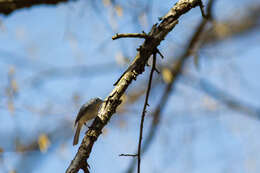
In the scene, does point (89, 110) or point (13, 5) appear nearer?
point (89, 110)

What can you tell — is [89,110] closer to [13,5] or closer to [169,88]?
[13,5]

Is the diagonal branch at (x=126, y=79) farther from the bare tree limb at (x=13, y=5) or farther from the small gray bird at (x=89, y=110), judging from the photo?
the bare tree limb at (x=13, y=5)

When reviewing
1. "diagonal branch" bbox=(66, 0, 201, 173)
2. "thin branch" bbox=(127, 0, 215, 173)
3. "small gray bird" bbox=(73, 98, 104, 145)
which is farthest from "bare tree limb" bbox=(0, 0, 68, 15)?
"diagonal branch" bbox=(66, 0, 201, 173)

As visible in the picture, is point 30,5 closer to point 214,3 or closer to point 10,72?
point 10,72

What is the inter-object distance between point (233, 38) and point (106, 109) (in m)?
3.83

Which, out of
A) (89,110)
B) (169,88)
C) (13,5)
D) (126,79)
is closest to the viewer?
(126,79)

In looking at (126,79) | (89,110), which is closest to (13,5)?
(89,110)

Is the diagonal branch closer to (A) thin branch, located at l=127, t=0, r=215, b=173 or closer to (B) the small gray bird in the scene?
(B) the small gray bird

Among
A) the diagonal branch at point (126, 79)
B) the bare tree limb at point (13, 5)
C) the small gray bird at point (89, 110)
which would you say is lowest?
the diagonal branch at point (126, 79)

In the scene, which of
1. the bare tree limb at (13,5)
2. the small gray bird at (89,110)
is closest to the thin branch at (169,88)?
the small gray bird at (89,110)

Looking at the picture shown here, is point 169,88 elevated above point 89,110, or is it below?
Answer: above

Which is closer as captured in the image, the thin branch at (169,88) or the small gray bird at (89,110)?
the small gray bird at (89,110)

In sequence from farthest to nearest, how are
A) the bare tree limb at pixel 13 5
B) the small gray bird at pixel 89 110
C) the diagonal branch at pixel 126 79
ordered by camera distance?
the bare tree limb at pixel 13 5 < the small gray bird at pixel 89 110 < the diagonal branch at pixel 126 79

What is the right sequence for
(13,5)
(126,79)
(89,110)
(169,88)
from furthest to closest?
(169,88) → (13,5) → (89,110) → (126,79)
